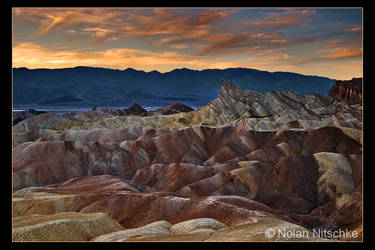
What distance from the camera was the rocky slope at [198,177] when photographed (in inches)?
667

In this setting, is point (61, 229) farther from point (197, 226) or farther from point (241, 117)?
point (241, 117)

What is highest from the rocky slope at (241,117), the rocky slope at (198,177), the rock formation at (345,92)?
the rock formation at (345,92)

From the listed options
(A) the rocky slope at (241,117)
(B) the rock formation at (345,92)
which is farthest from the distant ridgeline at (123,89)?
(B) the rock formation at (345,92)

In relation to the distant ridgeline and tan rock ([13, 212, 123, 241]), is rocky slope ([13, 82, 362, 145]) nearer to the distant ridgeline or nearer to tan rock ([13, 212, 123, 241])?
tan rock ([13, 212, 123, 241])

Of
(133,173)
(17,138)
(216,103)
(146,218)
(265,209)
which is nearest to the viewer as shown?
(146,218)

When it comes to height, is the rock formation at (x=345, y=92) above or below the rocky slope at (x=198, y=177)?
above

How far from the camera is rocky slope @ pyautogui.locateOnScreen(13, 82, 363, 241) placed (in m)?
17.0

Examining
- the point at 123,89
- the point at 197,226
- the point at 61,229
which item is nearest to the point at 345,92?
the point at 197,226

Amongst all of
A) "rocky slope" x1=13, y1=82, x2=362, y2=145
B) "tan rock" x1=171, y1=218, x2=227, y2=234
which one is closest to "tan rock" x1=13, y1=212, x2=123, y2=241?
"tan rock" x1=171, y1=218, x2=227, y2=234

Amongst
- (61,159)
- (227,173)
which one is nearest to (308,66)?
(227,173)

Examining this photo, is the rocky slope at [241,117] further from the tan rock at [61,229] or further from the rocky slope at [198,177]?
the tan rock at [61,229]
